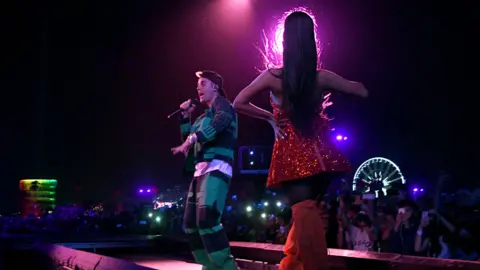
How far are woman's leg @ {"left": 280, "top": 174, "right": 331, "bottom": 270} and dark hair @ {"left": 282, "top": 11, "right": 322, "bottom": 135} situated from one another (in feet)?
0.93

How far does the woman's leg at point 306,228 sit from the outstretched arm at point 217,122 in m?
0.83

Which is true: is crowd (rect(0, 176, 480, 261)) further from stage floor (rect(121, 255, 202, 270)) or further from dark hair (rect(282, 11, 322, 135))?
dark hair (rect(282, 11, 322, 135))

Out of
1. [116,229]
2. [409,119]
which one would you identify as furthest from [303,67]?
[409,119]

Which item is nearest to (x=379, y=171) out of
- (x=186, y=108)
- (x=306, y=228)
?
(x=186, y=108)

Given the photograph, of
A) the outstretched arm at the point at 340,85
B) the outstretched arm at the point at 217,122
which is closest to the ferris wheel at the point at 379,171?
the outstretched arm at the point at 217,122

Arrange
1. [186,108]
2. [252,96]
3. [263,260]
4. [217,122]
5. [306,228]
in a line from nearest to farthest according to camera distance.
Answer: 1. [306,228]
2. [252,96]
3. [217,122]
4. [186,108]
5. [263,260]

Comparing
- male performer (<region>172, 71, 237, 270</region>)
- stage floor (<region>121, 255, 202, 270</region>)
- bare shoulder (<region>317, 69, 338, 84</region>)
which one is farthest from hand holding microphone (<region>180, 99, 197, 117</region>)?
stage floor (<region>121, 255, 202, 270</region>)

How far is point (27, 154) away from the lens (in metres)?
28.2

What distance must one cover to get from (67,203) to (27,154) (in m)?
3.78

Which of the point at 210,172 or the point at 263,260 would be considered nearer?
the point at 210,172

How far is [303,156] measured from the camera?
9.18 feet

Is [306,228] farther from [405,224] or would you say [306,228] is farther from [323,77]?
[405,224]

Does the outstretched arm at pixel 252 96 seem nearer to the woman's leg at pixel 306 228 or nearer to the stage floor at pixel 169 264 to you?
the woman's leg at pixel 306 228

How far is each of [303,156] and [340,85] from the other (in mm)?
476
